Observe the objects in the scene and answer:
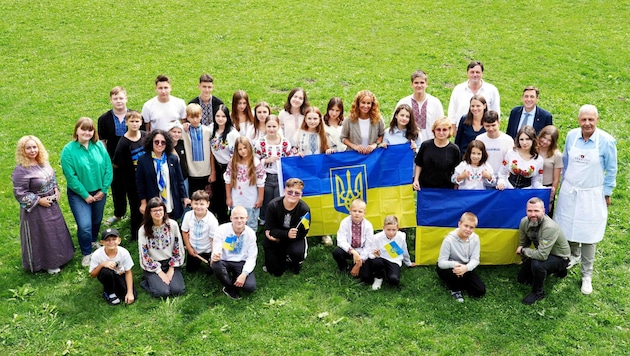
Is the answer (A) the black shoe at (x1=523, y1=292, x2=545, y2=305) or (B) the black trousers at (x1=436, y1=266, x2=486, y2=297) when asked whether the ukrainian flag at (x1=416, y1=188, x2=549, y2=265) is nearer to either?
(B) the black trousers at (x1=436, y1=266, x2=486, y2=297)

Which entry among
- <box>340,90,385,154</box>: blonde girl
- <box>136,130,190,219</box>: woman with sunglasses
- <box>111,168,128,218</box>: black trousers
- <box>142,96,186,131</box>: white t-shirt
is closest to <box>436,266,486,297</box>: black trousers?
<box>340,90,385,154</box>: blonde girl

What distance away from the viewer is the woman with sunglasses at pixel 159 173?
9758mm

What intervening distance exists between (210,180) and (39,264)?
9.57ft

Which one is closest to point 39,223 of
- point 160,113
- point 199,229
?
point 199,229

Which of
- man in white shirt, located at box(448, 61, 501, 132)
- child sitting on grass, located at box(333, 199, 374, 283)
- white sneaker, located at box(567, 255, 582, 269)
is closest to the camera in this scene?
child sitting on grass, located at box(333, 199, 374, 283)

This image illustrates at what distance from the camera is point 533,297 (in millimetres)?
9039

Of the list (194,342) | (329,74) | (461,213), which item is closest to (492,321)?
(461,213)

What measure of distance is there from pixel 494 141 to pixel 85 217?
21.3 feet

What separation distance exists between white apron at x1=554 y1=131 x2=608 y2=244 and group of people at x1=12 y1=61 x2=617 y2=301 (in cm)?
1

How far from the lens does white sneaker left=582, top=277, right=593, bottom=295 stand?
9180 mm

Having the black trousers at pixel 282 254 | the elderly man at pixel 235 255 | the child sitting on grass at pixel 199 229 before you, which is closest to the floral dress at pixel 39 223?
the child sitting on grass at pixel 199 229

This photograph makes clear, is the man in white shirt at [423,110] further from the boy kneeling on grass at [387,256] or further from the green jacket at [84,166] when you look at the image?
the green jacket at [84,166]

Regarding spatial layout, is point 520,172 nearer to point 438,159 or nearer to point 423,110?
point 438,159

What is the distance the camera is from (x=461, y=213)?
983 cm
